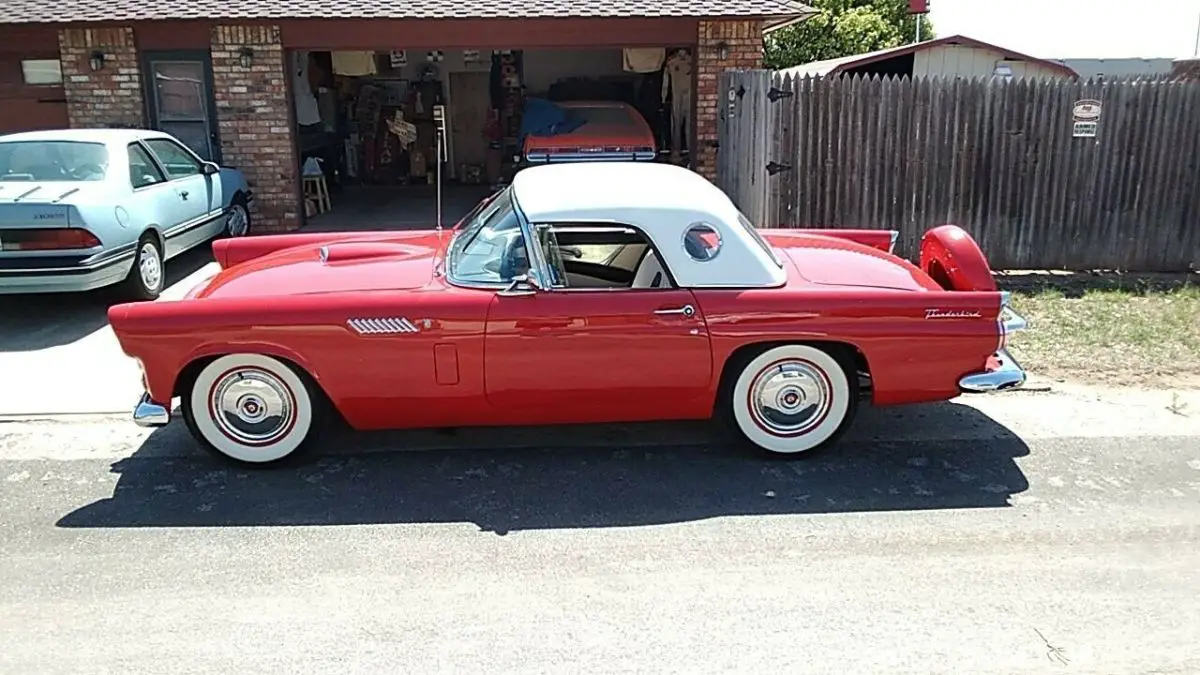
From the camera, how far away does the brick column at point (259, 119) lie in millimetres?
10867

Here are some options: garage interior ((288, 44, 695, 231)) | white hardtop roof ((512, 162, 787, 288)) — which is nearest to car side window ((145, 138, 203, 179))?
garage interior ((288, 44, 695, 231))

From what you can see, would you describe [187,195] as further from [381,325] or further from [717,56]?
[717,56]

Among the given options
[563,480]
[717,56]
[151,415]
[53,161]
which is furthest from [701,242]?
[717,56]

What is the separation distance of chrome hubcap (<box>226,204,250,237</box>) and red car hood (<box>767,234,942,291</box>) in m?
6.86

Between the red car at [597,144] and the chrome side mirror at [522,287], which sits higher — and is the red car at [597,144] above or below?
above

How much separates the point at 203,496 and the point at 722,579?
2435 millimetres

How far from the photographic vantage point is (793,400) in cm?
462

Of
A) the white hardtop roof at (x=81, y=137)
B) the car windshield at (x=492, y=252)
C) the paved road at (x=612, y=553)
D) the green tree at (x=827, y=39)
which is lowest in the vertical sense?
the paved road at (x=612, y=553)

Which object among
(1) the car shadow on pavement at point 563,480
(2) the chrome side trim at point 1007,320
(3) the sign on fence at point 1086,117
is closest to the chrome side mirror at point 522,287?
(1) the car shadow on pavement at point 563,480

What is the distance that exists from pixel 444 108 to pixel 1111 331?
1178 cm

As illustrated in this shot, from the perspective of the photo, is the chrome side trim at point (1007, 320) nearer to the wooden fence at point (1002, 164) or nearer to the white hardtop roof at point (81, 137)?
A: the wooden fence at point (1002, 164)

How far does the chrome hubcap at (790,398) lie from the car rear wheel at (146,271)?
18.3ft

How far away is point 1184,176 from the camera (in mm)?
8750

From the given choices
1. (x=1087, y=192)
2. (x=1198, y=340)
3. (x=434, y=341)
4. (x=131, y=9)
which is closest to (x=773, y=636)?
(x=434, y=341)
